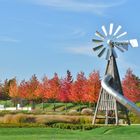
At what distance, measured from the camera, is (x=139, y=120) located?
36938mm

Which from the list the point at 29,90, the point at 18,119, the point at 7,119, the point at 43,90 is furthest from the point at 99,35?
the point at 29,90

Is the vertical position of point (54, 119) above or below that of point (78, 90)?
below

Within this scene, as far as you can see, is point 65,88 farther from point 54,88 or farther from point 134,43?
point 134,43

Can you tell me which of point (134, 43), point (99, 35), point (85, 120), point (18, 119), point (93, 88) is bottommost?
point (85, 120)

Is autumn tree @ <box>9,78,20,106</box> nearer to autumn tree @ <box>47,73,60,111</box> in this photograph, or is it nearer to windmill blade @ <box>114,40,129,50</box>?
autumn tree @ <box>47,73,60,111</box>

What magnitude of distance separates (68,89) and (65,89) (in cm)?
45

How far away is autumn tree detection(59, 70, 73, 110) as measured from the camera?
58.4 m

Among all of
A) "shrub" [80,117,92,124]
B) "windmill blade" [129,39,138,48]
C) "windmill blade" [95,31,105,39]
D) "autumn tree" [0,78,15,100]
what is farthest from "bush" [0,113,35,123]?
"autumn tree" [0,78,15,100]

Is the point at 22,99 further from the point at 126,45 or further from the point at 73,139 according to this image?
the point at 73,139

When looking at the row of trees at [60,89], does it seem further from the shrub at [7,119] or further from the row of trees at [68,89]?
the shrub at [7,119]

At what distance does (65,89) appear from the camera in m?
59.2

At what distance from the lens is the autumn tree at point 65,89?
192 feet

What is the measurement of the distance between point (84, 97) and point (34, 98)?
12739 mm

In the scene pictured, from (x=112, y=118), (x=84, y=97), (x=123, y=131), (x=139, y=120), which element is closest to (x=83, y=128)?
(x=123, y=131)
